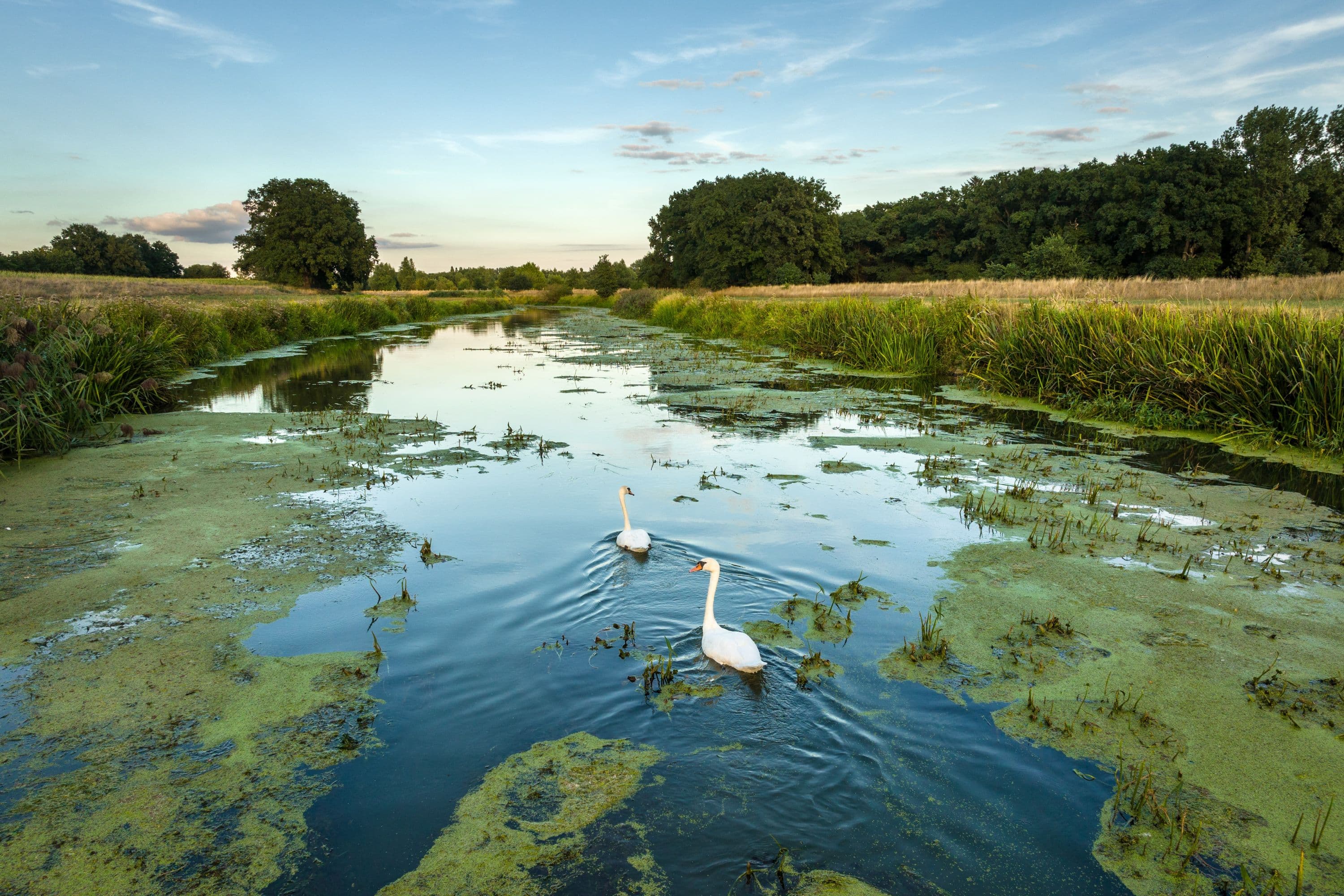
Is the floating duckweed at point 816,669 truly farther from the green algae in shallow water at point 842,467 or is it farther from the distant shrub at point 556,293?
the distant shrub at point 556,293

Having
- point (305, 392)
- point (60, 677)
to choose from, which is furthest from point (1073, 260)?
point (60, 677)

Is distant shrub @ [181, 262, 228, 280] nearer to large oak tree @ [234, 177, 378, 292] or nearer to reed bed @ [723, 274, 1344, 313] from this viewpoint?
large oak tree @ [234, 177, 378, 292]

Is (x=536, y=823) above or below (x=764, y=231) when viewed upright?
below

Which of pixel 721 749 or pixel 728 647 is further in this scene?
pixel 728 647

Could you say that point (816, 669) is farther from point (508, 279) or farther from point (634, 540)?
point (508, 279)

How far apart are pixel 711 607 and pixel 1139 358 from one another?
10.4 m

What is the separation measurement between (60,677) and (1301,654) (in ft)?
23.8

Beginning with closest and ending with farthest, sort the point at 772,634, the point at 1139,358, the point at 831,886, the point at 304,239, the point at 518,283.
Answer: the point at 831,886 < the point at 772,634 < the point at 1139,358 < the point at 304,239 < the point at 518,283

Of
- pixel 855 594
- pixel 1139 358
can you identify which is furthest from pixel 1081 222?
pixel 855 594

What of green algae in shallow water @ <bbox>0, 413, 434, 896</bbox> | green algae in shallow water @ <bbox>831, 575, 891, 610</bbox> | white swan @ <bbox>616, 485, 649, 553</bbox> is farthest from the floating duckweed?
green algae in shallow water @ <bbox>0, 413, 434, 896</bbox>

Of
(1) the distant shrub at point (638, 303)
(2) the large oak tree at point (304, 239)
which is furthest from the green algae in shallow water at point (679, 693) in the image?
(2) the large oak tree at point (304, 239)

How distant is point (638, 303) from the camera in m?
52.4

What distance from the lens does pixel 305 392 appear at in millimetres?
15438

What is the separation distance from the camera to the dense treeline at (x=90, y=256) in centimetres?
6116
